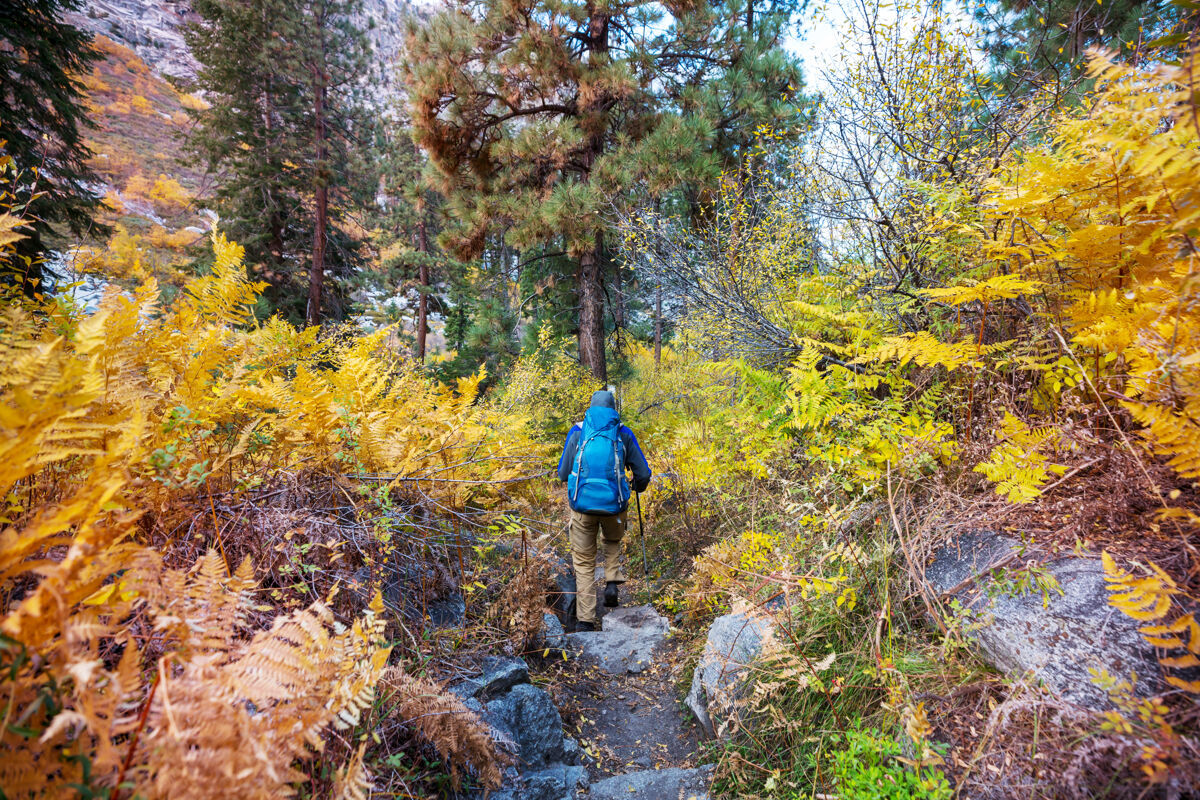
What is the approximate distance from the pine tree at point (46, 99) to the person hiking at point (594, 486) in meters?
7.69

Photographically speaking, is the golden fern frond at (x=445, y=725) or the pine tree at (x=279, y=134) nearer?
the golden fern frond at (x=445, y=725)

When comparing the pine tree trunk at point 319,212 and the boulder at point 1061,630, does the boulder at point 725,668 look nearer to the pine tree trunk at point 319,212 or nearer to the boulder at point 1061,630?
the boulder at point 1061,630

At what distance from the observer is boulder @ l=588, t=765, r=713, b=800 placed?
2.33 meters

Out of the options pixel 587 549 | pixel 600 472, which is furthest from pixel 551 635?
pixel 600 472

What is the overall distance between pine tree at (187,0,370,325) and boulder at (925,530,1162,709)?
13.4 m

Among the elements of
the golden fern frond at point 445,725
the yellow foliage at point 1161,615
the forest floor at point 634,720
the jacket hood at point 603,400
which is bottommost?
the forest floor at point 634,720

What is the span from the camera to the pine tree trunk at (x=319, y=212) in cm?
1195

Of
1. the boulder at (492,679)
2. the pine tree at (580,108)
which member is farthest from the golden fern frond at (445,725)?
the pine tree at (580,108)

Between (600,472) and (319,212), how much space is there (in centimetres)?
1197

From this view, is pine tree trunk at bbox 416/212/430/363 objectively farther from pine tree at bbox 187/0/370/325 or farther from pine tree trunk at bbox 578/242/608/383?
pine tree trunk at bbox 578/242/608/383

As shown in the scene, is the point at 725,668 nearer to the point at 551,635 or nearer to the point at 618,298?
the point at 551,635

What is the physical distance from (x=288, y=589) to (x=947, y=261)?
3.85 m

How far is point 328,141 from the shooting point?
1258cm

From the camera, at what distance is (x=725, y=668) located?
101 inches
